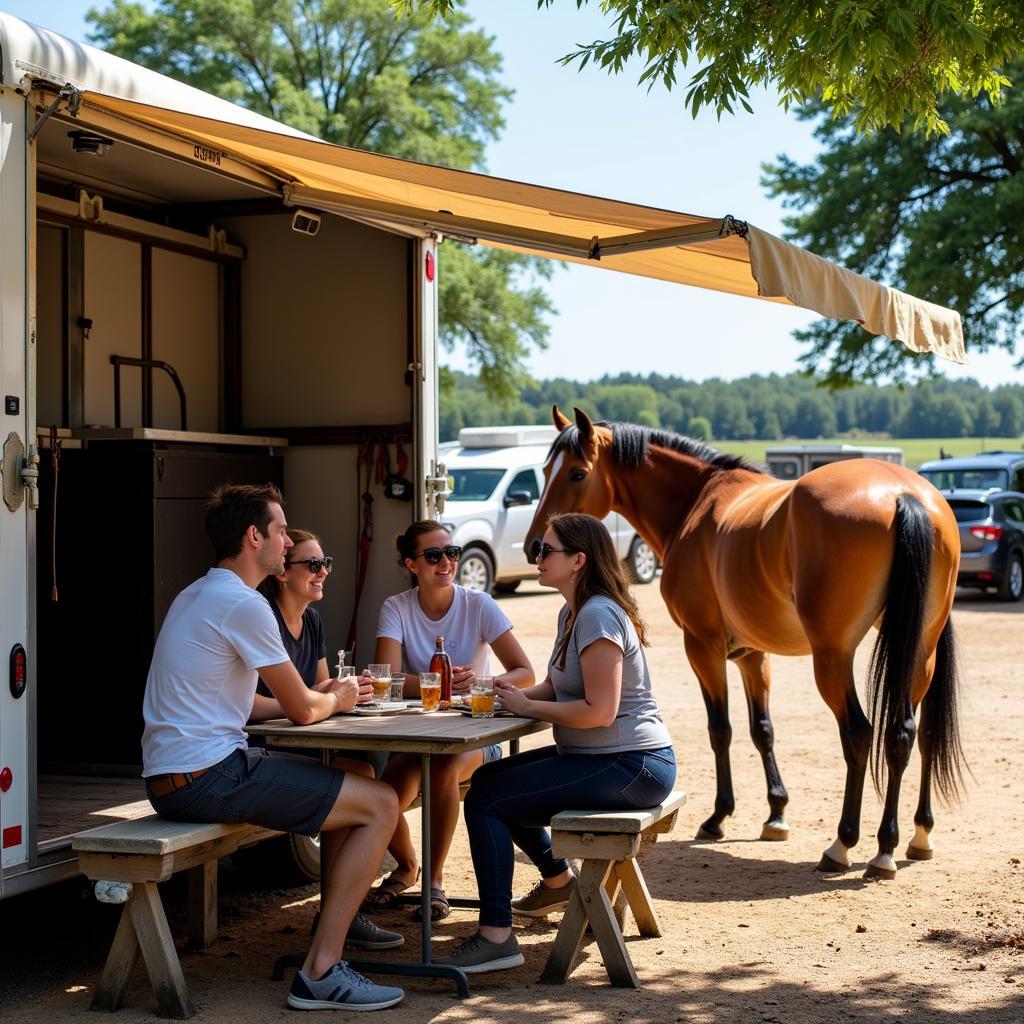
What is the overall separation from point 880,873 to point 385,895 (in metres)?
2.01

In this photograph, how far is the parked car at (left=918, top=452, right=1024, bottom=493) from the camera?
A: 65.1 ft

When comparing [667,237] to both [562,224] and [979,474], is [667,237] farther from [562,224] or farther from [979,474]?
[979,474]

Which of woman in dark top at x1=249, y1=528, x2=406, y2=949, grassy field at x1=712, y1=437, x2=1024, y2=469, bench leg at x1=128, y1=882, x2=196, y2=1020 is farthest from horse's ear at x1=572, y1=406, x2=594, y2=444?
grassy field at x1=712, y1=437, x2=1024, y2=469

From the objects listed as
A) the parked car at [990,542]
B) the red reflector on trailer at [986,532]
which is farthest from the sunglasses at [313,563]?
the red reflector on trailer at [986,532]

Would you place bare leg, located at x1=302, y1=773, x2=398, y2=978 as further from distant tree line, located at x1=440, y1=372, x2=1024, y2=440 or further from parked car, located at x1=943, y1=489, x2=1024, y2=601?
distant tree line, located at x1=440, y1=372, x2=1024, y2=440

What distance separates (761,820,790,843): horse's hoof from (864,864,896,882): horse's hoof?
716 millimetres

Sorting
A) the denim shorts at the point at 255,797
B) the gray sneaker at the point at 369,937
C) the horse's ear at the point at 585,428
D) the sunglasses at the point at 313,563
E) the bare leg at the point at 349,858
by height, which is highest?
the horse's ear at the point at 585,428

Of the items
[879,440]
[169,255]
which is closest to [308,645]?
[169,255]

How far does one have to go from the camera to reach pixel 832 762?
7.99 metres

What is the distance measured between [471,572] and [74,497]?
1105cm

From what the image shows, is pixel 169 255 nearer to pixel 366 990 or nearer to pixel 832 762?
pixel 366 990

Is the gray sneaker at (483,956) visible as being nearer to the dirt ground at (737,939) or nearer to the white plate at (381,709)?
the dirt ground at (737,939)

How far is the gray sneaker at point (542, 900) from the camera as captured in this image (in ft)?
16.1

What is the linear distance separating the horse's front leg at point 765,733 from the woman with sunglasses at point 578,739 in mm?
2018
